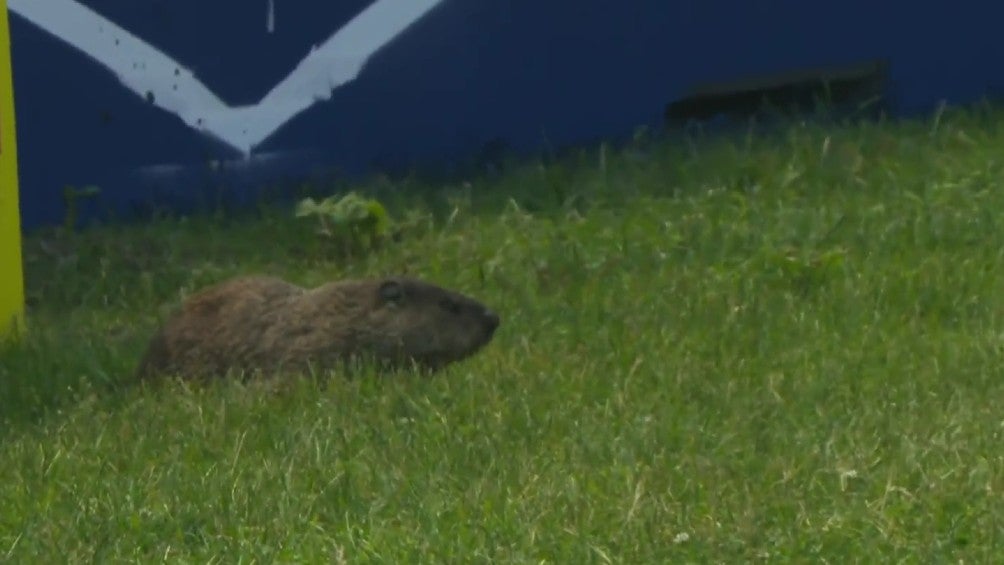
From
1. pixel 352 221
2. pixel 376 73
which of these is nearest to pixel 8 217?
pixel 352 221

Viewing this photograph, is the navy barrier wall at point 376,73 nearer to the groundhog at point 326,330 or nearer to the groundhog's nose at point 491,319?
the groundhog at point 326,330

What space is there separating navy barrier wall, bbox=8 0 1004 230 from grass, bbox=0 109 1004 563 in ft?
1.28

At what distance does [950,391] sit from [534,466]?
112 cm

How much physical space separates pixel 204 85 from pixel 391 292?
2.60 meters

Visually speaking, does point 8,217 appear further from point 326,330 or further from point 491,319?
point 491,319

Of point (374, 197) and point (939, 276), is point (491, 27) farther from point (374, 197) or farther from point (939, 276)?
point (939, 276)

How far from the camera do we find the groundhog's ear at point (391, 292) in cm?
521

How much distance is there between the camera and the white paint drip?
24.3 ft

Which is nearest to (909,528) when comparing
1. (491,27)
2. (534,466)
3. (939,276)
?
(534,466)

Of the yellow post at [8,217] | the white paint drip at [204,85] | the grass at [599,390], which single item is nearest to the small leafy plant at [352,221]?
the grass at [599,390]

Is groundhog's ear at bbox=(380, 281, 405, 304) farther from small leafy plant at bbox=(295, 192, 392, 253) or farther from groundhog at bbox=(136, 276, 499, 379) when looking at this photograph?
small leafy plant at bbox=(295, 192, 392, 253)

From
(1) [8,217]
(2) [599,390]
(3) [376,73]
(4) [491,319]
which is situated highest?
(3) [376,73]

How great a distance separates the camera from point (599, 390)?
4938mm

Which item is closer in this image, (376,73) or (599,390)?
(599,390)
